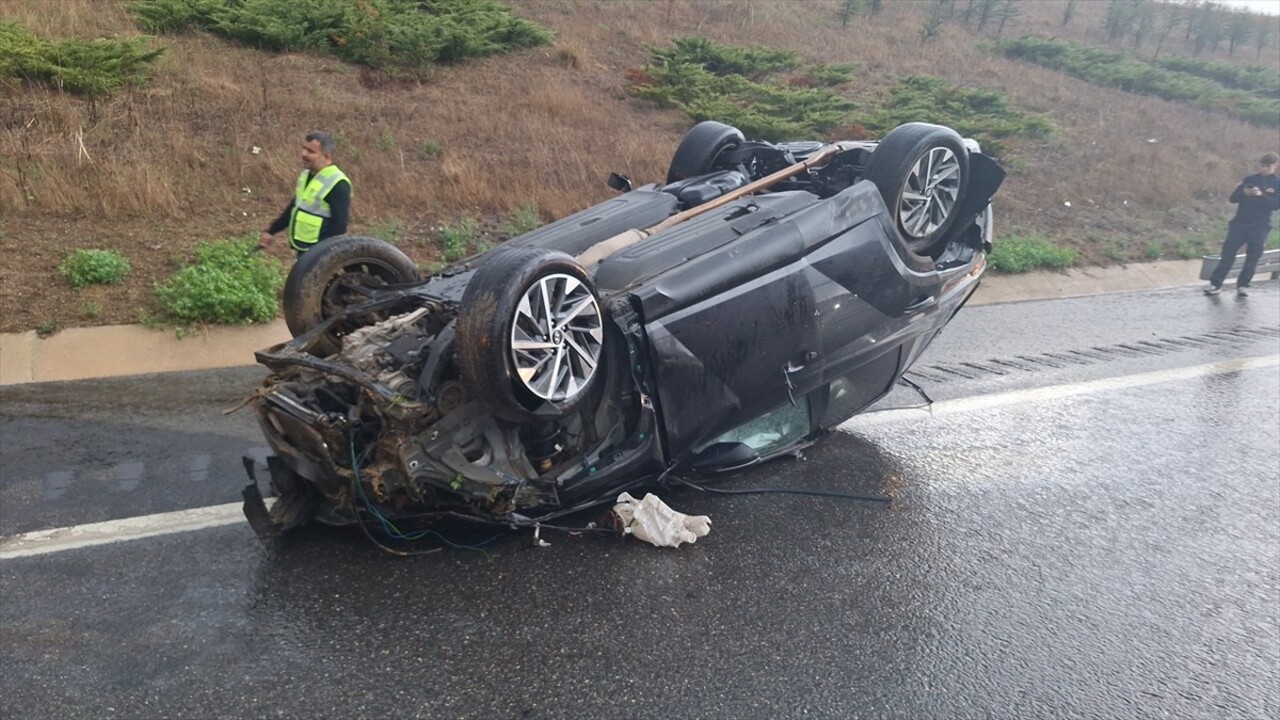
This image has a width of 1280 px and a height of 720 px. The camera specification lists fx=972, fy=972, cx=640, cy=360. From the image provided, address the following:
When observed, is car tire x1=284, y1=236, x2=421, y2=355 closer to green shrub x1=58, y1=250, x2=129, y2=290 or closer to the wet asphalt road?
the wet asphalt road

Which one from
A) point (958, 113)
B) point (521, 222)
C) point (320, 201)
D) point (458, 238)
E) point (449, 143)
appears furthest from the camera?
point (958, 113)

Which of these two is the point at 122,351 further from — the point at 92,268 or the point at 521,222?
the point at 521,222

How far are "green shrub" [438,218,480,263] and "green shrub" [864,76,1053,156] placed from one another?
767 cm

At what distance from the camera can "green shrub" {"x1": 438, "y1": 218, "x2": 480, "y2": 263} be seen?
9094mm

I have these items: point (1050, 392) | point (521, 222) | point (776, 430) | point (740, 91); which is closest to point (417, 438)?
point (776, 430)

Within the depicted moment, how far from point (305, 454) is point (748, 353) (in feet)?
6.47

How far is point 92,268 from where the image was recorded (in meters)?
7.48

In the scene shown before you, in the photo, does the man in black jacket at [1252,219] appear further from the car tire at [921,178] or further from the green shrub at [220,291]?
the green shrub at [220,291]

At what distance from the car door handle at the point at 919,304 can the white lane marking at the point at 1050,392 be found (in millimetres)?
835

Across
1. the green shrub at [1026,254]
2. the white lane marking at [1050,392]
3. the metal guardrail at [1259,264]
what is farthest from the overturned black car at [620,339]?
the metal guardrail at [1259,264]

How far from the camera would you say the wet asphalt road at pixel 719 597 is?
3289 mm

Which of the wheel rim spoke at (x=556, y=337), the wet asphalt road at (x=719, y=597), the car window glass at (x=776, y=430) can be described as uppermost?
the wheel rim spoke at (x=556, y=337)

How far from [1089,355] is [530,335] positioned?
19.3 ft

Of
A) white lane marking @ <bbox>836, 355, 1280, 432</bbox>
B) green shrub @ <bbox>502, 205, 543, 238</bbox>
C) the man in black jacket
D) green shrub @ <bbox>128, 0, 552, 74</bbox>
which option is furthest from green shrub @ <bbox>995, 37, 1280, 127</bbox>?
green shrub @ <bbox>502, 205, 543, 238</bbox>
